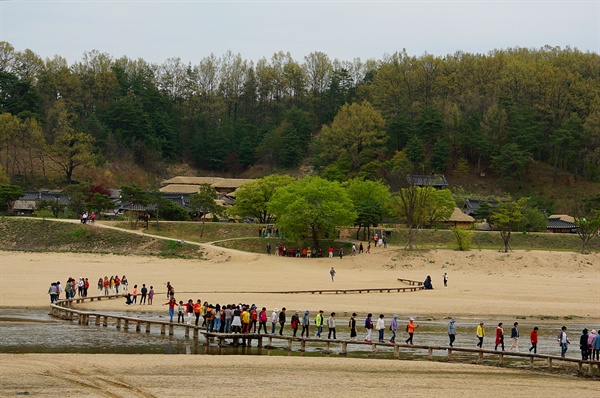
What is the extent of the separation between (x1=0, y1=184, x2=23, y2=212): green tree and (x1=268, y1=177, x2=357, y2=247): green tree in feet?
92.4

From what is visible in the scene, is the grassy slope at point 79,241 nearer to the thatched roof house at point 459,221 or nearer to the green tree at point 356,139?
the thatched roof house at point 459,221

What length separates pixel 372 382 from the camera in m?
22.3

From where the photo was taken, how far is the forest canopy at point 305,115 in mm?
92438

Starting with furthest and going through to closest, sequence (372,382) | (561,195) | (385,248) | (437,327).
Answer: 1. (561,195)
2. (385,248)
3. (437,327)
4. (372,382)

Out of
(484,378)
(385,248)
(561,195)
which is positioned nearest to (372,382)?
(484,378)

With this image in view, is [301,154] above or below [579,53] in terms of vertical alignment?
below

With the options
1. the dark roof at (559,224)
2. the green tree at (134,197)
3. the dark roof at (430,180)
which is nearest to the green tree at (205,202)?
the green tree at (134,197)

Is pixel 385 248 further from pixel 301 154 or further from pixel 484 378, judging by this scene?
pixel 301 154

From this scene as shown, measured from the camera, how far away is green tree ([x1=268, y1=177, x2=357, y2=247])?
200 ft

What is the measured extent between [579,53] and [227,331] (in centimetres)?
9834

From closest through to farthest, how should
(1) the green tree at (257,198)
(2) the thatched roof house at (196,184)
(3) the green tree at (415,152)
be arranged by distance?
(1) the green tree at (257,198)
(3) the green tree at (415,152)
(2) the thatched roof house at (196,184)

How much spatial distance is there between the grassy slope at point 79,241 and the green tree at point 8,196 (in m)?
9.15

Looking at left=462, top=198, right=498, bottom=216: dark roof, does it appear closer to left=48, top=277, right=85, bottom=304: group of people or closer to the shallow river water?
the shallow river water

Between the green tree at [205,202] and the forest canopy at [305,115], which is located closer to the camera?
the green tree at [205,202]
